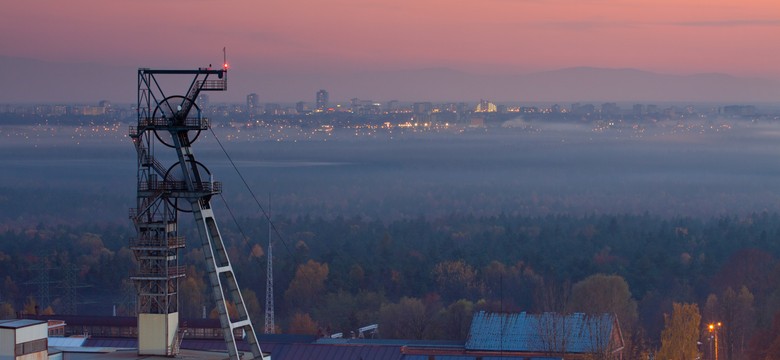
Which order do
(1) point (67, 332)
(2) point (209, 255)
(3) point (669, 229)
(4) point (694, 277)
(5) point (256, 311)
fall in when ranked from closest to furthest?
1. (2) point (209, 255)
2. (1) point (67, 332)
3. (5) point (256, 311)
4. (4) point (694, 277)
5. (3) point (669, 229)

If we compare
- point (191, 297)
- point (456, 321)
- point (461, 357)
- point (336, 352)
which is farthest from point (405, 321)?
point (336, 352)

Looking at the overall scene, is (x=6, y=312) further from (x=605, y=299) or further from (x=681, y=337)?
(x=681, y=337)

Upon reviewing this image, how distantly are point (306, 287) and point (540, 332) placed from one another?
179ft

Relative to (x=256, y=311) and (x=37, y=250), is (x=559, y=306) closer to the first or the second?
(x=256, y=311)

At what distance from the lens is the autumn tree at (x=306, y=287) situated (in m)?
121

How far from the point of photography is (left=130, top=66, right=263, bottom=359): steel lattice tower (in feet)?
161

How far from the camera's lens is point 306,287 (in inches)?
4865

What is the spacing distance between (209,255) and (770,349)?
37.6 m

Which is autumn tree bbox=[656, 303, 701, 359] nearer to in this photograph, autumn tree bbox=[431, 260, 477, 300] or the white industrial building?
the white industrial building

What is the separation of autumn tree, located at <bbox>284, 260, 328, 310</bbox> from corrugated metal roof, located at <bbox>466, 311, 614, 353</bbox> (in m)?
46.4

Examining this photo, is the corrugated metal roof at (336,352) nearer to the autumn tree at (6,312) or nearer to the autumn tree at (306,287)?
the autumn tree at (6,312)

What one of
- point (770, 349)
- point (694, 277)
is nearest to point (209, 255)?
point (770, 349)

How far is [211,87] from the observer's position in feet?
164

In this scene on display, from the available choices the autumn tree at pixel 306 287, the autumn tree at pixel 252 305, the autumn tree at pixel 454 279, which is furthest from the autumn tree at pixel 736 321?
the autumn tree at pixel 306 287
